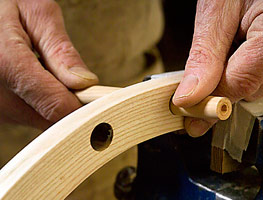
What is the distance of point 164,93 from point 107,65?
3.24ft

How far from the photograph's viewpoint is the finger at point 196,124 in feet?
1.92

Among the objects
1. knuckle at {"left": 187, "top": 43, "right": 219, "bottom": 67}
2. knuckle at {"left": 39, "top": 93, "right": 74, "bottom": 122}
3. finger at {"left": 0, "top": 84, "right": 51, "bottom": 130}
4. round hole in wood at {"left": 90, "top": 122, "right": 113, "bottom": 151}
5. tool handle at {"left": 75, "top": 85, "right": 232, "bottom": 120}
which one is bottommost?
finger at {"left": 0, "top": 84, "right": 51, "bottom": 130}

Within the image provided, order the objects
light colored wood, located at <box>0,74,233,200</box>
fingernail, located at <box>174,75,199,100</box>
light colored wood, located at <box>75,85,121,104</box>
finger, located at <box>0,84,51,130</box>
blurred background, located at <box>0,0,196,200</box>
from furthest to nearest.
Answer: blurred background, located at <box>0,0,196,200</box> < finger, located at <box>0,84,51,130</box> < light colored wood, located at <box>75,85,121,104</box> < fingernail, located at <box>174,75,199,100</box> < light colored wood, located at <box>0,74,233,200</box>

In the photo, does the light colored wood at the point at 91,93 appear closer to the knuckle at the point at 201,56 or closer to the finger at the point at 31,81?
the finger at the point at 31,81

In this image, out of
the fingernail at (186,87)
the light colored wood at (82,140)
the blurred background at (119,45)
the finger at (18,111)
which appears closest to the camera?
the light colored wood at (82,140)

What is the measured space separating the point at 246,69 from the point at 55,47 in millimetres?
403

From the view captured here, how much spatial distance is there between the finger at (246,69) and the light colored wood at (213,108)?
0.19 ft

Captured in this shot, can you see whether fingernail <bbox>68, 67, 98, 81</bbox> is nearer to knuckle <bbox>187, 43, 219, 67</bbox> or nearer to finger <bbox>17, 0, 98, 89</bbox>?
finger <bbox>17, 0, 98, 89</bbox>

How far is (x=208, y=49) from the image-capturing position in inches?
22.7

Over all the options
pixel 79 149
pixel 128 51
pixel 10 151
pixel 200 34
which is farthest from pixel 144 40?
A: pixel 79 149

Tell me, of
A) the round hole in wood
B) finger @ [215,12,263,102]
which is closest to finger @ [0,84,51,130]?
the round hole in wood

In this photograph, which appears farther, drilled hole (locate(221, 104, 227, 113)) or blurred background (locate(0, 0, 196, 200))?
blurred background (locate(0, 0, 196, 200))

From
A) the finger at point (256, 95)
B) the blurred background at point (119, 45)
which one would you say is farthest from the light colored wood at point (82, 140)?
the blurred background at point (119, 45)

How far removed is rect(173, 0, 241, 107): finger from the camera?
20.9 inches
